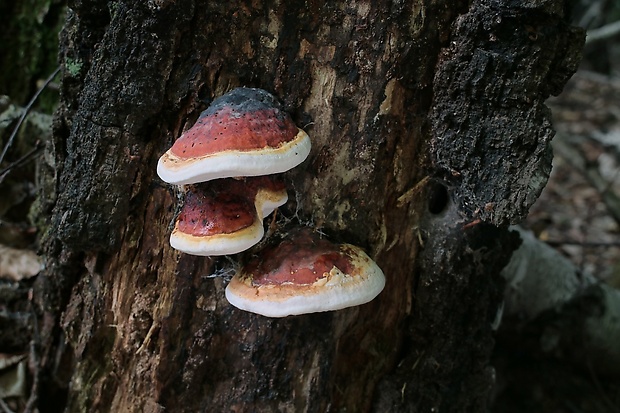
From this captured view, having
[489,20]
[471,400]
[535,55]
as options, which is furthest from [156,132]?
[471,400]

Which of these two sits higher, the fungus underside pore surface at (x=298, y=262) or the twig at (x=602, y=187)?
the fungus underside pore surface at (x=298, y=262)

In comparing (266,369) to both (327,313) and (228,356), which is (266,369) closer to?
(228,356)

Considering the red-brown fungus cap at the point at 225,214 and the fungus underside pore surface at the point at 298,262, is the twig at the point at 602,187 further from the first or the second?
the red-brown fungus cap at the point at 225,214

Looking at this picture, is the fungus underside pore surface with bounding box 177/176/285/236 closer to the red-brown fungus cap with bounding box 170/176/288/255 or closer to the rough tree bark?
the red-brown fungus cap with bounding box 170/176/288/255

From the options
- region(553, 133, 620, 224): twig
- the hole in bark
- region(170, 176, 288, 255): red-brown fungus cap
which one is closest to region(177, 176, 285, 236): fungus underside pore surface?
region(170, 176, 288, 255): red-brown fungus cap

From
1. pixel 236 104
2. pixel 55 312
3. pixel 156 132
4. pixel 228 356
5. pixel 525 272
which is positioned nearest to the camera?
pixel 236 104

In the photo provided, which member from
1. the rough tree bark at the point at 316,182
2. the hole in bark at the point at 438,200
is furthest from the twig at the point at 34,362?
the hole in bark at the point at 438,200
